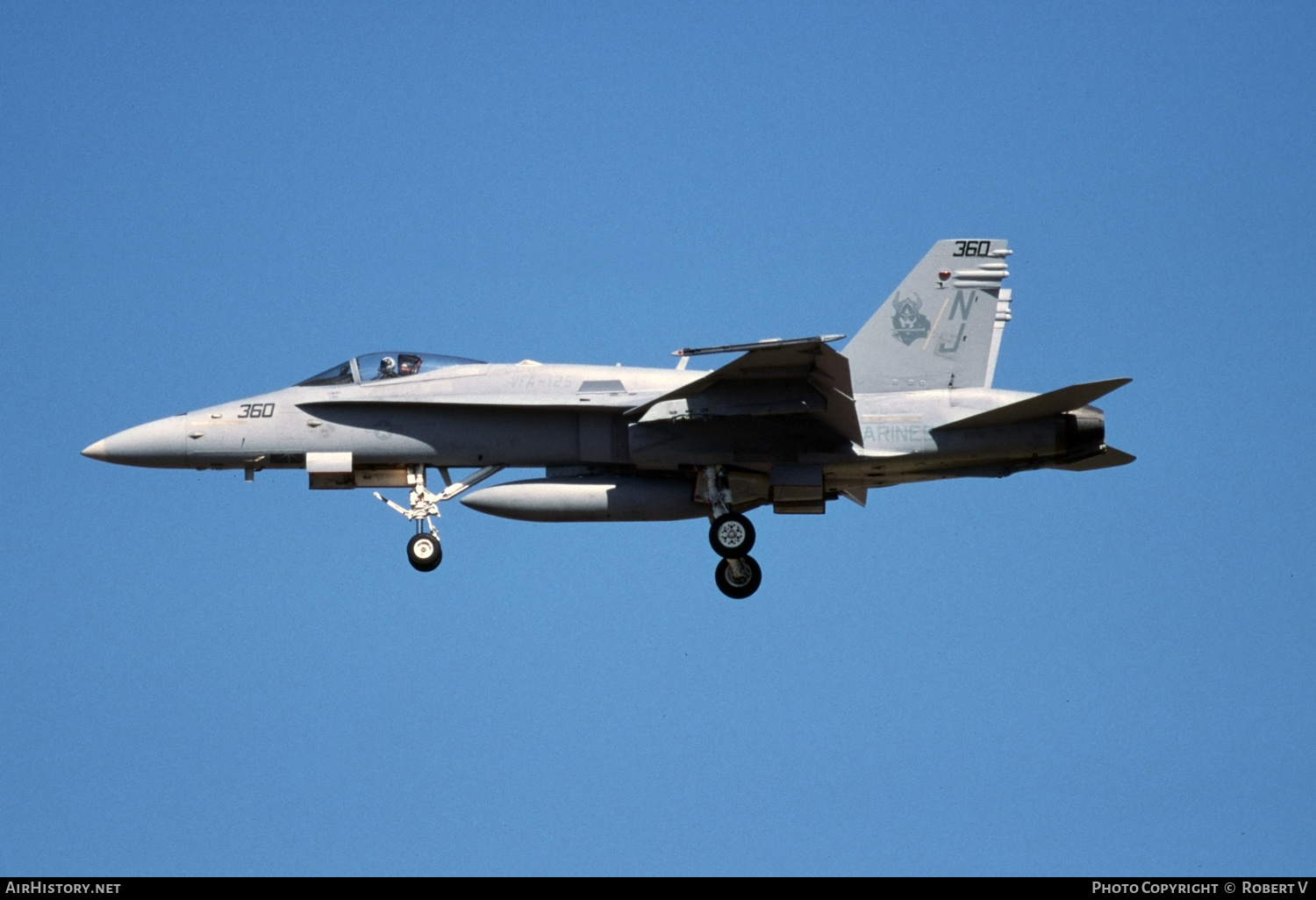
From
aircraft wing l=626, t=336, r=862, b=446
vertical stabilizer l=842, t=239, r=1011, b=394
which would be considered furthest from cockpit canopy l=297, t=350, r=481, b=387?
vertical stabilizer l=842, t=239, r=1011, b=394

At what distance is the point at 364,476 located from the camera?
24344 mm

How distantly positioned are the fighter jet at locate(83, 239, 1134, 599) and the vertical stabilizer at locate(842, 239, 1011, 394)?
2 centimetres

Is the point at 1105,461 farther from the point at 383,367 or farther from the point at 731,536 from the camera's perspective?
the point at 383,367

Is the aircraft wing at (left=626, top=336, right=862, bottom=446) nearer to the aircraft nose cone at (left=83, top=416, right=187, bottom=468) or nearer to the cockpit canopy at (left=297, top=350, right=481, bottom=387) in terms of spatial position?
the cockpit canopy at (left=297, top=350, right=481, bottom=387)

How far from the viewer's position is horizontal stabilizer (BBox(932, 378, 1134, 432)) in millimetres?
21547

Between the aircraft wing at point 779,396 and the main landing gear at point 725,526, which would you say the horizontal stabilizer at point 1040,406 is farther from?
the main landing gear at point 725,526

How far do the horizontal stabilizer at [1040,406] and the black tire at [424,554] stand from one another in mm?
6325

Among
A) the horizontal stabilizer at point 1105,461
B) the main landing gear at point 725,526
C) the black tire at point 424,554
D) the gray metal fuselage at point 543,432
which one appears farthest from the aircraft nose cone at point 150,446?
the horizontal stabilizer at point 1105,461

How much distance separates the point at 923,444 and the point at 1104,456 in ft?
8.50

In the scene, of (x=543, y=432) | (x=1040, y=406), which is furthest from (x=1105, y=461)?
(x=543, y=432)

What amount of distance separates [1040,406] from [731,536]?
13.2 ft

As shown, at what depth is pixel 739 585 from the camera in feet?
78.0

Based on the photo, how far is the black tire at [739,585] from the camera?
2373 cm
